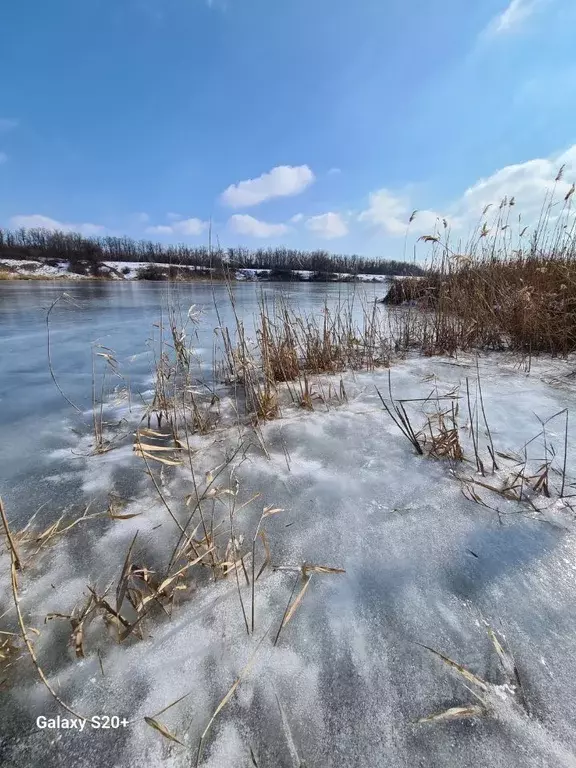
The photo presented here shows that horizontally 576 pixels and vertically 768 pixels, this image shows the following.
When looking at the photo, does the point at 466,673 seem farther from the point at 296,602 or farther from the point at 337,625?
the point at 296,602

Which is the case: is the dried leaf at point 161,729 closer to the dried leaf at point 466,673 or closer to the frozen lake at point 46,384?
the dried leaf at point 466,673

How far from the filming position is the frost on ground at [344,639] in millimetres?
571

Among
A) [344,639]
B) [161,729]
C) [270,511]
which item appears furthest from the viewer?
[270,511]

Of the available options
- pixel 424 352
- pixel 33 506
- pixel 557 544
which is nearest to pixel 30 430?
pixel 33 506

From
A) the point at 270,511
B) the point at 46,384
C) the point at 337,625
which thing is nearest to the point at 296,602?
the point at 337,625

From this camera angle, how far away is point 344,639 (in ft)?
2.41

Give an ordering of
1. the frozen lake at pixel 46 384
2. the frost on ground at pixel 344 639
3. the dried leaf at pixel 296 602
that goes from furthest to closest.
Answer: the frozen lake at pixel 46 384, the dried leaf at pixel 296 602, the frost on ground at pixel 344 639

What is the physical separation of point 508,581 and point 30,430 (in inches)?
90.8

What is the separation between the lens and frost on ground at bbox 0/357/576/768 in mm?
571

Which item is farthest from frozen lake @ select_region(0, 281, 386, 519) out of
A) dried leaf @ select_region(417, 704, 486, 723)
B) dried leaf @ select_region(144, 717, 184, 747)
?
dried leaf @ select_region(417, 704, 486, 723)

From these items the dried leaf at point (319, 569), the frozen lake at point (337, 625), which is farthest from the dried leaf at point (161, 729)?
the dried leaf at point (319, 569)

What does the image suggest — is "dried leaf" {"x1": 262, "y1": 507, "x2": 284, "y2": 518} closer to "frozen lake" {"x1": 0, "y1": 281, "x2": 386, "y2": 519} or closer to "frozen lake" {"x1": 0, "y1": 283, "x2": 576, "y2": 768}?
"frozen lake" {"x1": 0, "y1": 283, "x2": 576, "y2": 768}

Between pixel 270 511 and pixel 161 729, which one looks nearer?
pixel 161 729

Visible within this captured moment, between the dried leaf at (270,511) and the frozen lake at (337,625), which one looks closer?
the frozen lake at (337,625)
